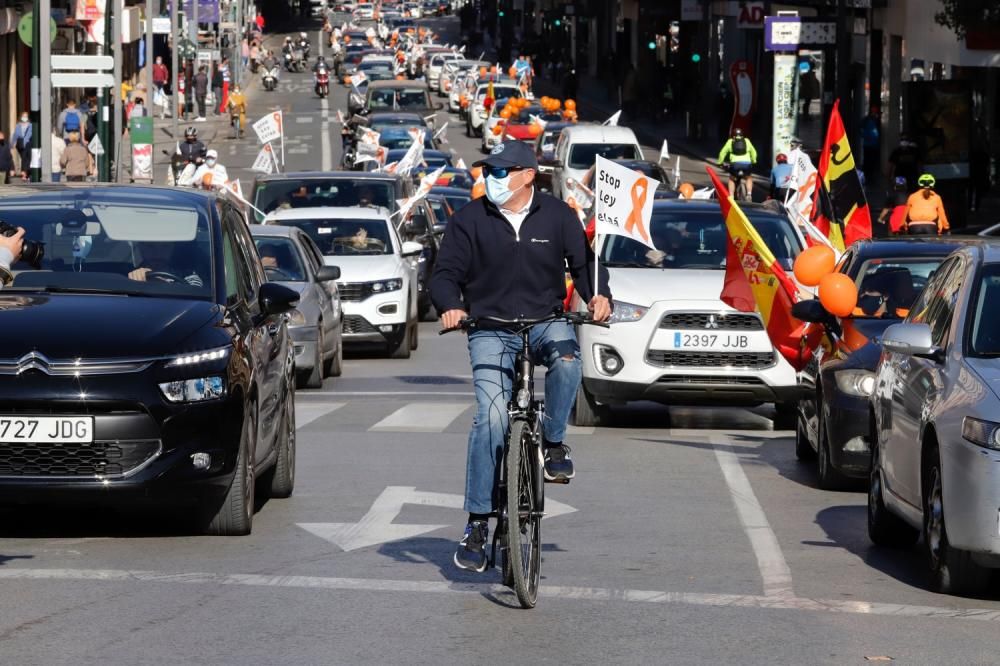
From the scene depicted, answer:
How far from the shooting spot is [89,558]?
9.51 m

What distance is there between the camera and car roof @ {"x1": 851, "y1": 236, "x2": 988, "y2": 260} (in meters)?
14.3

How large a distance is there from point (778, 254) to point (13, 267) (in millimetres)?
7932

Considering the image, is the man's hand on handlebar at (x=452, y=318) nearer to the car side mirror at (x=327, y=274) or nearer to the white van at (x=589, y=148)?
the car side mirror at (x=327, y=274)

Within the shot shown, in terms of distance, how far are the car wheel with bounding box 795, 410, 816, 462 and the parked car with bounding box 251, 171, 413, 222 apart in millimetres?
12211

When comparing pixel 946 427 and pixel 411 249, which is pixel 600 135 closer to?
pixel 411 249

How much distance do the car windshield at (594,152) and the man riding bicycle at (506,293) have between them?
108 ft

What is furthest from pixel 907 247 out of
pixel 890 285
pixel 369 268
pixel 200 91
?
pixel 200 91

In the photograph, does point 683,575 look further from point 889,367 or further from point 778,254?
point 778,254

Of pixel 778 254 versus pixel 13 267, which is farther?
pixel 778 254

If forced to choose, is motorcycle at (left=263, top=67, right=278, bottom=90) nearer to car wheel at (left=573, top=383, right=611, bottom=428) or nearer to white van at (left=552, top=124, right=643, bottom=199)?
white van at (left=552, top=124, right=643, bottom=199)

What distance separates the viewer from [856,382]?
12.6 meters

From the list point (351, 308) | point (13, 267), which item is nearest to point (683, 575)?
point (13, 267)

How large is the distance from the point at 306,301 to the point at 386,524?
9361 mm

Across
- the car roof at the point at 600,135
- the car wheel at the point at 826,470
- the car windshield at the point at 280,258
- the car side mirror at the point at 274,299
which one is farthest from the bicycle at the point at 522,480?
the car roof at the point at 600,135
